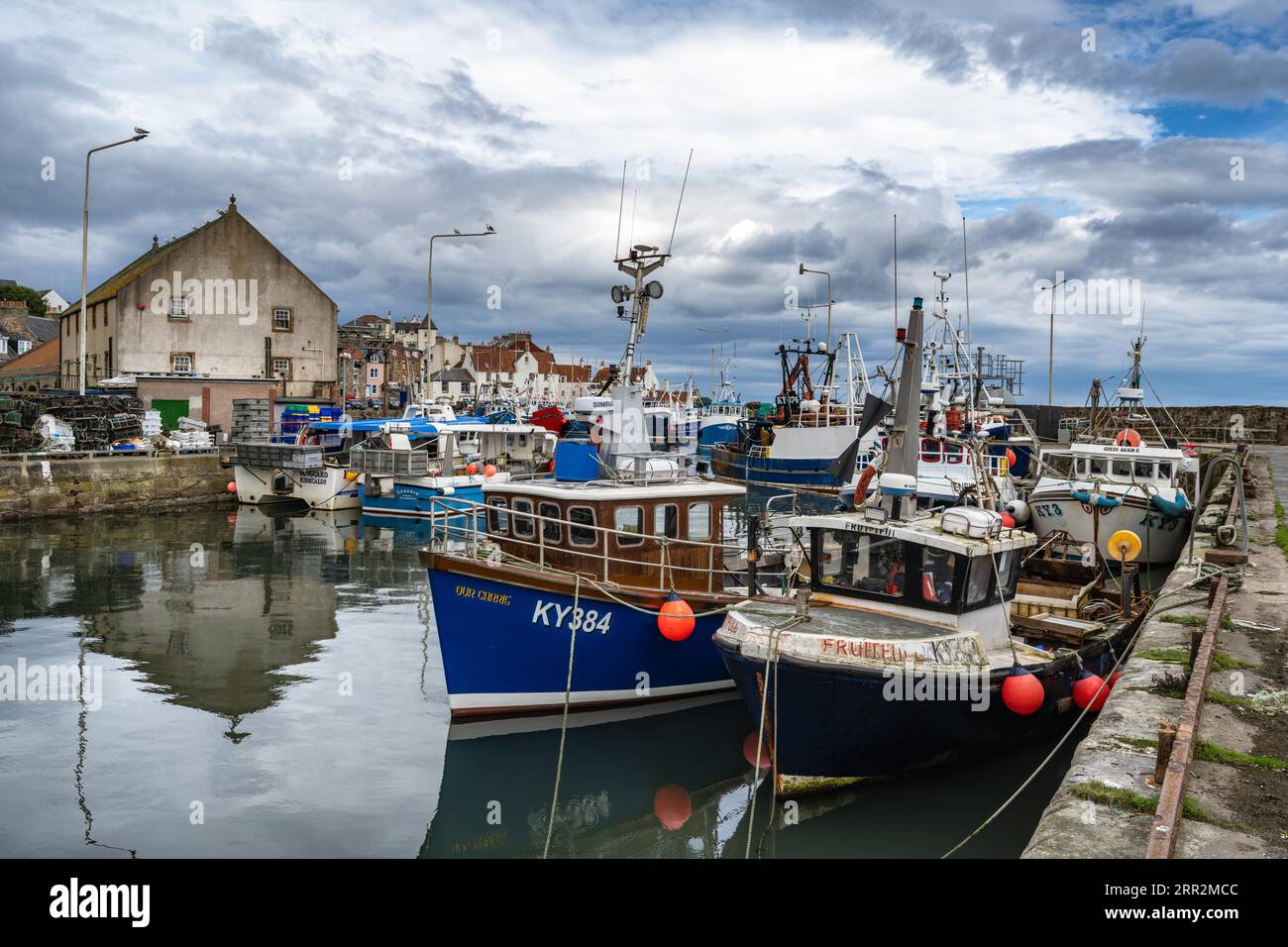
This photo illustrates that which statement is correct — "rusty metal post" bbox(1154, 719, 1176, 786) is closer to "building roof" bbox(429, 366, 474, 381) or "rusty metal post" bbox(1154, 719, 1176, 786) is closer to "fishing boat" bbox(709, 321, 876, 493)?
"fishing boat" bbox(709, 321, 876, 493)

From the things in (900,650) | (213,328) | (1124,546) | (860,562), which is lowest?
(900,650)

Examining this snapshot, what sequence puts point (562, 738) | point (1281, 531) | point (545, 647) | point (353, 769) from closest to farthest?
point (353, 769)
point (562, 738)
point (545, 647)
point (1281, 531)

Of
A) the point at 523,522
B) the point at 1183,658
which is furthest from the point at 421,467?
the point at 1183,658

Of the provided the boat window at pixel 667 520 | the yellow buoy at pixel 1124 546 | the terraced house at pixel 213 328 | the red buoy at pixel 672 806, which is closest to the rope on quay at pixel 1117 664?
the yellow buoy at pixel 1124 546

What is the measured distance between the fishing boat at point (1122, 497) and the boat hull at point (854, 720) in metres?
13.3

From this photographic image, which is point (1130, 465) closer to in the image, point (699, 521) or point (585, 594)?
point (699, 521)

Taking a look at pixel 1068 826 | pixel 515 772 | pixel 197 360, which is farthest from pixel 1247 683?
pixel 197 360

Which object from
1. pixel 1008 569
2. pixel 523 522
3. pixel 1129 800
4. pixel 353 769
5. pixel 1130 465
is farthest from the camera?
pixel 1130 465

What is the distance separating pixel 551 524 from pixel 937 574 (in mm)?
5207

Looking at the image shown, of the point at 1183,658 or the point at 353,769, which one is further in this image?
the point at 353,769

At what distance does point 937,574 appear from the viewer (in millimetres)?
10477

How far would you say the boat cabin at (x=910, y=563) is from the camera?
1041cm
